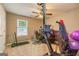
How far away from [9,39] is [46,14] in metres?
0.47

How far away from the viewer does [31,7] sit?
157 centimetres

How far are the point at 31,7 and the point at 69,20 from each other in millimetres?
423

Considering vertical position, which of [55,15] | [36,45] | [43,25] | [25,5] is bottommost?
[36,45]

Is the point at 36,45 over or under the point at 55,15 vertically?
under

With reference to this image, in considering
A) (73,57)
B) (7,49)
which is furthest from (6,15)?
(73,57)

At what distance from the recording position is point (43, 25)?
1591 mm

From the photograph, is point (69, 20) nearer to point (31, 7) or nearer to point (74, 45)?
point (74, 45)

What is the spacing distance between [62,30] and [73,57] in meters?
0.31

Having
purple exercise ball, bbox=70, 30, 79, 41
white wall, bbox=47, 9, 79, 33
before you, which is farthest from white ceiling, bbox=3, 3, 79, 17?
purple exercise ball, bbox=70, 30, 79, 41

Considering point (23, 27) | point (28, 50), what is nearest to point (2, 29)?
point (23, 27)

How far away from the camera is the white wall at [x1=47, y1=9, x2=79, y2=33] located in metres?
1.58

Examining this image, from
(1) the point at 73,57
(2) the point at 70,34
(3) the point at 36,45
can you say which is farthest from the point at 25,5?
(1) the point at 73,57

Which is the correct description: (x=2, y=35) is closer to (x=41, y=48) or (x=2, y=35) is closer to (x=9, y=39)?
(x=9, y=39)

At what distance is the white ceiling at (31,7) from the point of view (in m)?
1.57
